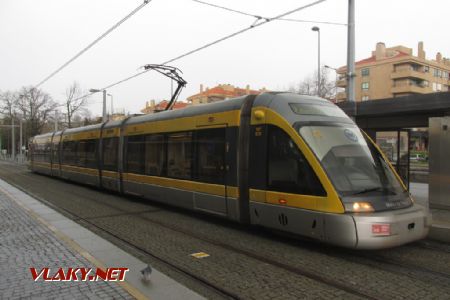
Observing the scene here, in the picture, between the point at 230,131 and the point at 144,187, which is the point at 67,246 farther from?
the point at 144,187

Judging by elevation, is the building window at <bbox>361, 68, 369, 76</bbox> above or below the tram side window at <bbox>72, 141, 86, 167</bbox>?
above

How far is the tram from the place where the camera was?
6527mm

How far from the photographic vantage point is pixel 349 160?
699cm

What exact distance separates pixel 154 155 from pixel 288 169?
585 cm

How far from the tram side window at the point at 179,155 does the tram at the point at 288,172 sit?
Answer: 26mm

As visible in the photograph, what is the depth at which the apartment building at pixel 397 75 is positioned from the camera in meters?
74.3

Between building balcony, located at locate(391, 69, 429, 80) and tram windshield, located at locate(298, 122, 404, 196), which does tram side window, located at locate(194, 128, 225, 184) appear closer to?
tram windshield, located at locate(298, 122, 404, 196)

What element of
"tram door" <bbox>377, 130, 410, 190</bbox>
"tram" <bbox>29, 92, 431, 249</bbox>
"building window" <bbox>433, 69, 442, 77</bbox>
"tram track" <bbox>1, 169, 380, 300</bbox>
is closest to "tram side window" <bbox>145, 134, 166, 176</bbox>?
"tram" <bbox>29, 92, 431, 249</bbox>

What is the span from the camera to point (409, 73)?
7362 cm

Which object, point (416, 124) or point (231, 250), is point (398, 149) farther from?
point (231, 250)

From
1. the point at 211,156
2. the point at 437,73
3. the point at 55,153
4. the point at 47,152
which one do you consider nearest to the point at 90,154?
the point at 55,153
